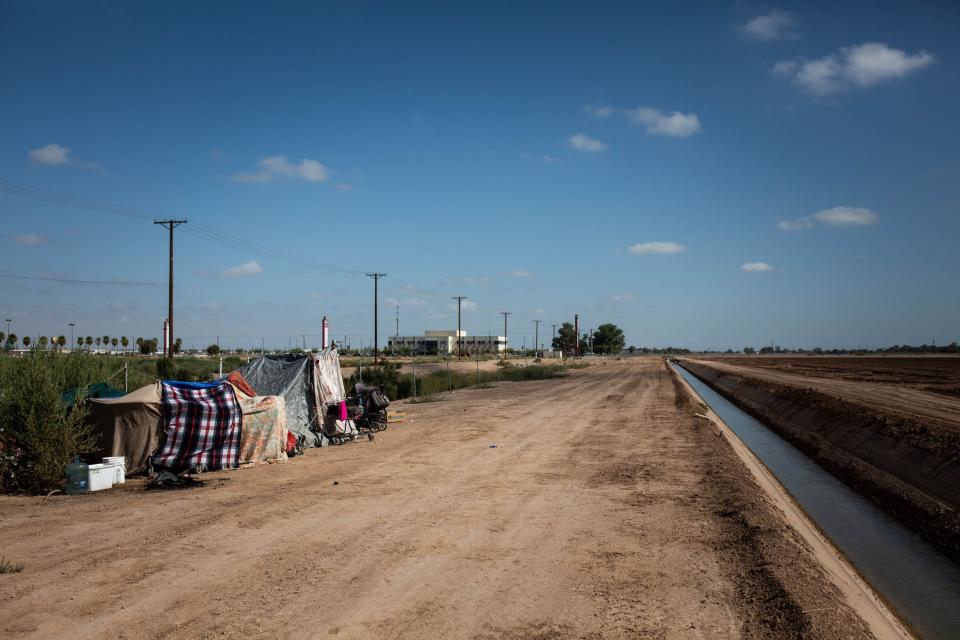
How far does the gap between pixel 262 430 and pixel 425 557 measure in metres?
7.92

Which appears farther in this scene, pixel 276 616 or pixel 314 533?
pixel 314 533

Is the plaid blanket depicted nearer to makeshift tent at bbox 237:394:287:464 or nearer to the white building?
makeshift tent at bbox 237:394:287:464

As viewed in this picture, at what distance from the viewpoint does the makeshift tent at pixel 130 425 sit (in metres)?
12.3

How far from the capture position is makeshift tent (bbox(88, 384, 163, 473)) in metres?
12.3

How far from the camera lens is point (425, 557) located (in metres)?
7.55

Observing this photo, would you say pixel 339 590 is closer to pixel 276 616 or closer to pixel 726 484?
pixel 276 616

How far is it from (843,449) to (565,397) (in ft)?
50.4

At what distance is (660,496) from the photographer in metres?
10.7

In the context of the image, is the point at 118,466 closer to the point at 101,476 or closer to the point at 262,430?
the point at 101,476

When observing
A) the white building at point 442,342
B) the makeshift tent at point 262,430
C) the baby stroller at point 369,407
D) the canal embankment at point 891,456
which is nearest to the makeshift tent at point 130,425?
the makeshift tent at point 262,430

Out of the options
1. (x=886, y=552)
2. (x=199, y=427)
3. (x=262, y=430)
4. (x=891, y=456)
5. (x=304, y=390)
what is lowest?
(x=886, y=552)

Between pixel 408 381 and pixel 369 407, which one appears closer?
pixel 369 407

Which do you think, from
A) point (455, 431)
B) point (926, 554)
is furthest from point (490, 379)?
point (926, 554)

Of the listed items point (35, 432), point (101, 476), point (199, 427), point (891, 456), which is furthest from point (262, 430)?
point (891, 456)
